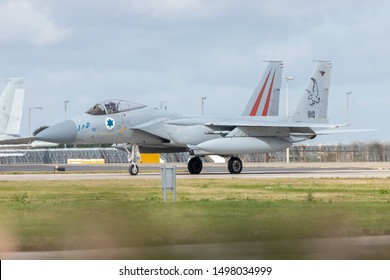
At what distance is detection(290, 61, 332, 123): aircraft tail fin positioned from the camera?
4662 cm

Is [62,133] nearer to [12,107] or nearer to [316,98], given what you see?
[316,98]

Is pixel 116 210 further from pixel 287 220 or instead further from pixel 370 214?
pixel 370 214

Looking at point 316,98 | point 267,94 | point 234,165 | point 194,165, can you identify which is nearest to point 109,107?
point 194,165

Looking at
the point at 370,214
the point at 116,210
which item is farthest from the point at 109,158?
the point at 116,210

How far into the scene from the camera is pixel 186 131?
4241 cm

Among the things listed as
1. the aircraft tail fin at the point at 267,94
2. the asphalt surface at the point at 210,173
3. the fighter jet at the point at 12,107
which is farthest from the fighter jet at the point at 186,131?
the fighter jet at the point at 12,107

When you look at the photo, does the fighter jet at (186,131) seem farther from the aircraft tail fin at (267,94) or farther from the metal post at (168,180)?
the metal post at (168,180)

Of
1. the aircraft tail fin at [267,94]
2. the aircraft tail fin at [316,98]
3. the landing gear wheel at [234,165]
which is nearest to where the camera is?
the landing gear wheel at [234,165]

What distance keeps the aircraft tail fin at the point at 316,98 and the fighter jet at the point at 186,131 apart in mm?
55

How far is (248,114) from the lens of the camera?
4691 cm

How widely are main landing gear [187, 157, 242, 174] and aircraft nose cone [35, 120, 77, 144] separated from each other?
20.0ft

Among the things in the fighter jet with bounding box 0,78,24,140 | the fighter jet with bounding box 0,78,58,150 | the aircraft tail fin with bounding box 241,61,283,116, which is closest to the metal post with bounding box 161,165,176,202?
the aircraft tail fin with bounding box 241,61,283,116

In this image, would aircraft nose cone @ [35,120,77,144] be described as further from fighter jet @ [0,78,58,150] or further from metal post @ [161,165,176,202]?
fighter jet @ [0,78,58,150]

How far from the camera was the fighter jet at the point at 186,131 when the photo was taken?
40.8 meters
